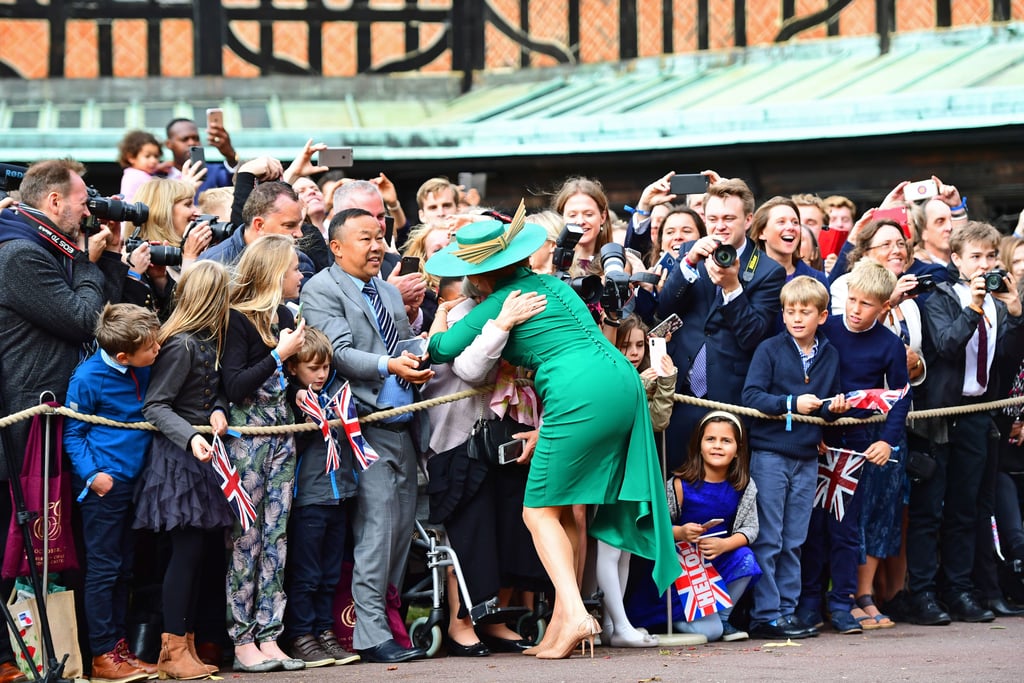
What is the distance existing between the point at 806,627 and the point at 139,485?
11.6 feet

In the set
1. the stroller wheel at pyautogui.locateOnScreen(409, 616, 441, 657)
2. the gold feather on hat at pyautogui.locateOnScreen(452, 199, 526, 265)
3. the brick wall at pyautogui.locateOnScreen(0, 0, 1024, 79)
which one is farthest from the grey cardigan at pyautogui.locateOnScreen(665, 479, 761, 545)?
the brick wall at pyautogui.locateOnScreen(0, 0, 1024, 79)

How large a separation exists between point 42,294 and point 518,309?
2132 millimetres

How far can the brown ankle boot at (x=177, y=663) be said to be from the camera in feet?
24.8

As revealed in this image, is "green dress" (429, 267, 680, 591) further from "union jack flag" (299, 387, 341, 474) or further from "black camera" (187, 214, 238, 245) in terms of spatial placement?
"black camera" (187, 214, 238, 245)

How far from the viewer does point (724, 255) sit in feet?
28.7

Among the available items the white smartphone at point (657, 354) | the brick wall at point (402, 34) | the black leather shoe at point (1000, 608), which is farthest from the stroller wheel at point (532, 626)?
the brick wall at point (402, 34)

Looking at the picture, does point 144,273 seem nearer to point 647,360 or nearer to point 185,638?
point 185,638

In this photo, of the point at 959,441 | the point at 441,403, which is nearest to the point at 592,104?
the point at 959,441

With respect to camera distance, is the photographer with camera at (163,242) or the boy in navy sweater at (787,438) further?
the boy in navy sweater at (787,438)

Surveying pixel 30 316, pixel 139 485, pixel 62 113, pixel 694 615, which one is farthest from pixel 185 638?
pixel 62 113

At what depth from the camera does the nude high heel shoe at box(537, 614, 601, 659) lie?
770 centimetres

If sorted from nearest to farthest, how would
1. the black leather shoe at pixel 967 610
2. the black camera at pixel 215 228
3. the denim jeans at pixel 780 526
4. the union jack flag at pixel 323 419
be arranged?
1. the union jack flag at pixel 323 419
2. the black camera at pixel 215 228
3. the denim jeans at pixel 780 526
4. the black leather shoe at pixel 967 610

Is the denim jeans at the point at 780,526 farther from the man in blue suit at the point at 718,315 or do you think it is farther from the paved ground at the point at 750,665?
the man in blue suit at the point at 718,315

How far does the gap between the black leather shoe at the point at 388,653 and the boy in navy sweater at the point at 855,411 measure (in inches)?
90.2
